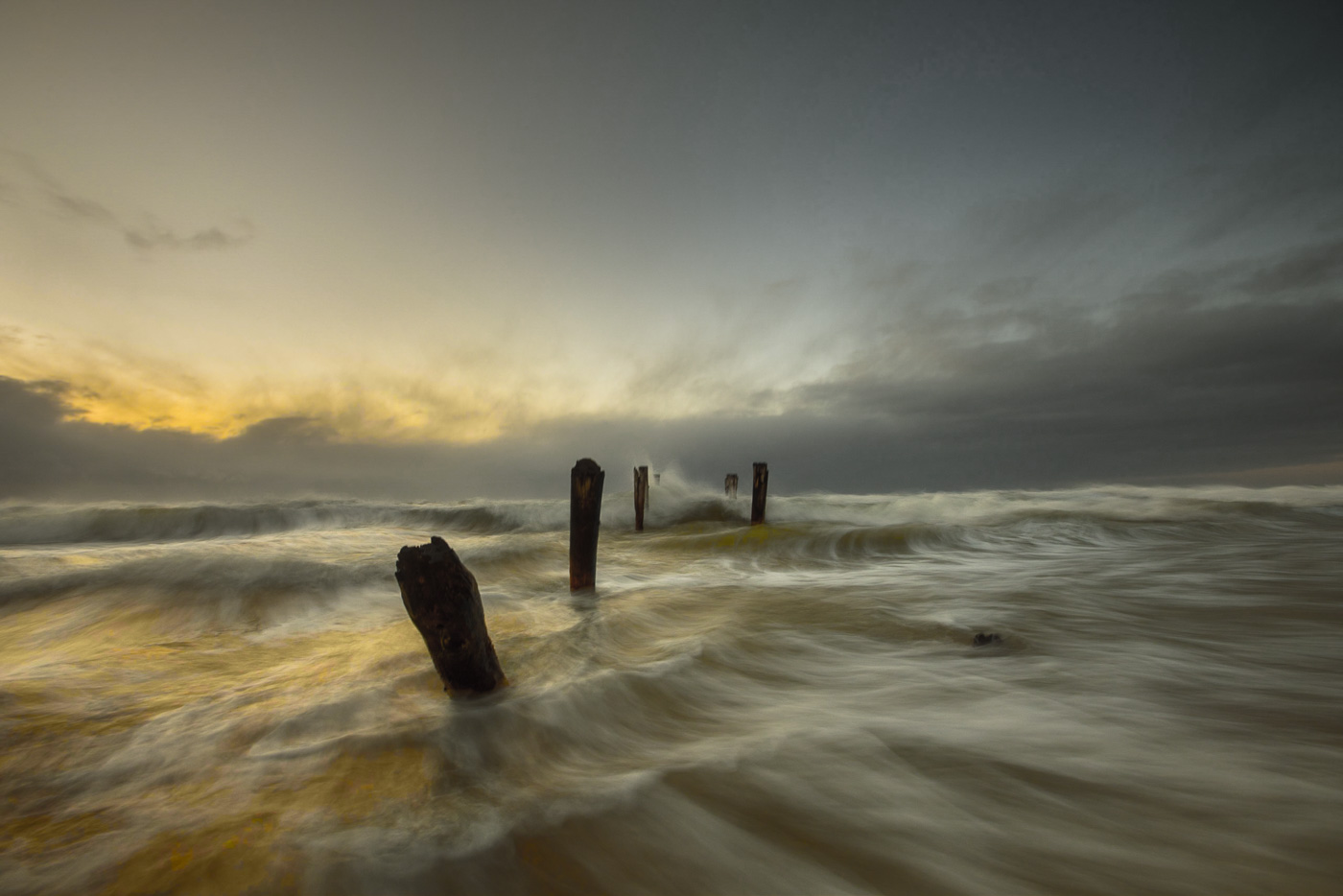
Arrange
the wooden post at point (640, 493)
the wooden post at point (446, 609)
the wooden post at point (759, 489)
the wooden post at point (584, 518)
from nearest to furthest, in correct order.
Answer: the wooden post at point (446, 609) < the wooden post at point (584, 518) < the wooden post at point (759, 489) < the wooden post at point (640, 493)

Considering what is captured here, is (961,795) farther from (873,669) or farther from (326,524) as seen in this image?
(326,524)

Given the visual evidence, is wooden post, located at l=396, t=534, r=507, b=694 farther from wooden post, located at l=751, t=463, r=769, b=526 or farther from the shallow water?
wooden post, located at l=751, t=463, r=769, b=526

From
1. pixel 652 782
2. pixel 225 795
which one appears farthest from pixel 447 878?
pixel 225 795

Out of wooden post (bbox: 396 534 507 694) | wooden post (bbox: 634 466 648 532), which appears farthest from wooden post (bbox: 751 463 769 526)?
wooden post (bbox: 396 534 507 694)

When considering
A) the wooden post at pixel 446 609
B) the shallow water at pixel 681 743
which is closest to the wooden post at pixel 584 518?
the shallow water at pixel 681 743

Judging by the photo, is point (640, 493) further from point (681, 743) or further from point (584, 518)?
point (681, 743)

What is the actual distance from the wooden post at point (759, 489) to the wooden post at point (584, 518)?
39.1ft

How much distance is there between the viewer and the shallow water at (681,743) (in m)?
1.90

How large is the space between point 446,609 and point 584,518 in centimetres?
475

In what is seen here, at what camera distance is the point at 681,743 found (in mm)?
3123

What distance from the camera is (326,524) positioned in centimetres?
2744

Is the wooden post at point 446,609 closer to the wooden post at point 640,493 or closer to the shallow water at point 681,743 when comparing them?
the shallow water at point 681,743

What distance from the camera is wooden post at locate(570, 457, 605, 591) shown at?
804 cm

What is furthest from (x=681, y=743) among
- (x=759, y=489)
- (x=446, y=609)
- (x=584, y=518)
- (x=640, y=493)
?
(x=640, y=493)
